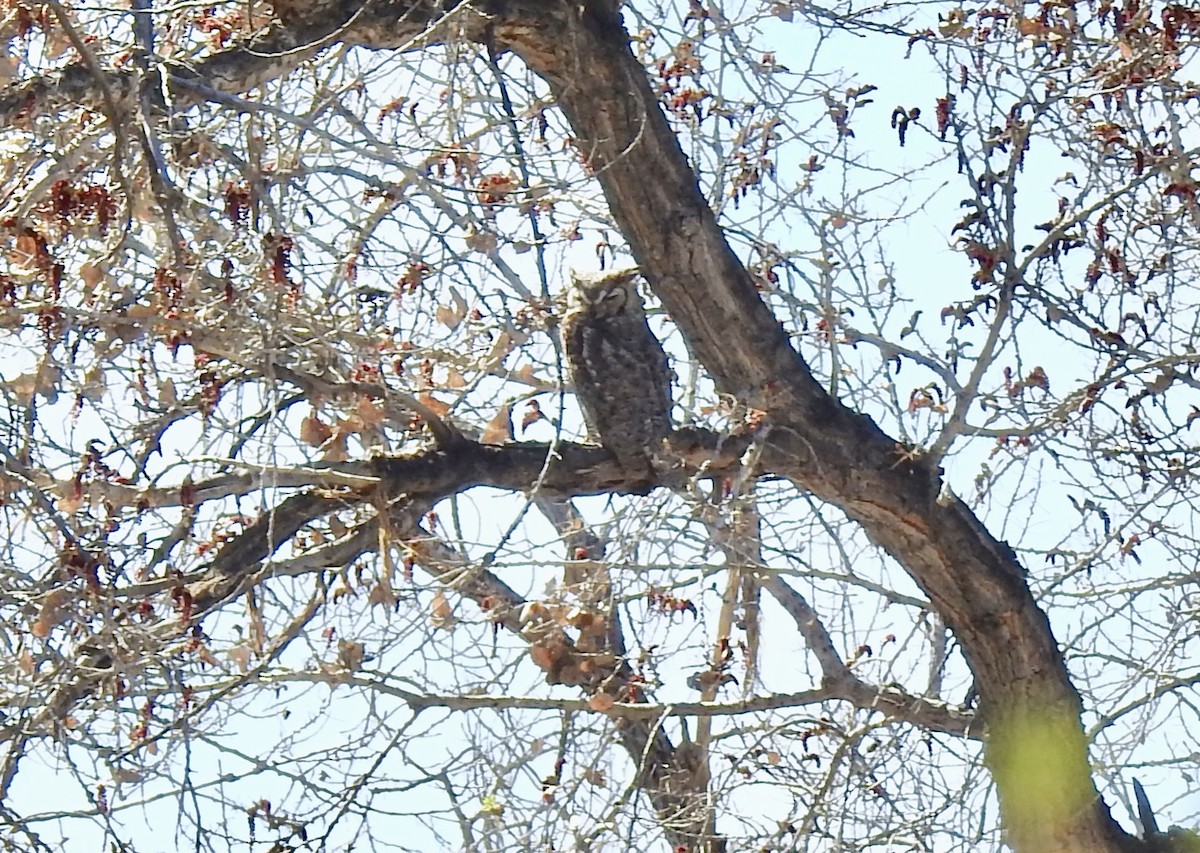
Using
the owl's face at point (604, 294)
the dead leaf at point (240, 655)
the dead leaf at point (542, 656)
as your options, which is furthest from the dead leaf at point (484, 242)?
the dead leaf at point (240, 655)

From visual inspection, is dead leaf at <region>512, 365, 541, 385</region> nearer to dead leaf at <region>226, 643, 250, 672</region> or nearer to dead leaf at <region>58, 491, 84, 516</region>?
dead leaf at <region>226, 643, 250, 672</region>

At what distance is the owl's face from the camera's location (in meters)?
4.52

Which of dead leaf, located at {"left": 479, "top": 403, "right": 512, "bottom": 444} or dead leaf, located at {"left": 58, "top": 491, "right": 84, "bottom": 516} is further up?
dead leaf, located at {"left": 479, "top": 403, "right": 512, "bottom": 444}

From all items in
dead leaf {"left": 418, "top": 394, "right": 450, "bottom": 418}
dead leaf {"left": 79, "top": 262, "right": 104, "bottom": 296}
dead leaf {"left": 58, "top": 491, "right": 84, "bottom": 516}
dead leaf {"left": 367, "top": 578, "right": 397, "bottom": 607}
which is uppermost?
dead leaf {"left": 418, "top": 394, "right": 450, "bottom": 418}

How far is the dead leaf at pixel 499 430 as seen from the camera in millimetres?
3615

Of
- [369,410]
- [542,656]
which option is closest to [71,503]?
[369,410]

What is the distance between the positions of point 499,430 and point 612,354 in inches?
34.3

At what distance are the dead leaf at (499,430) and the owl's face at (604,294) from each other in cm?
89

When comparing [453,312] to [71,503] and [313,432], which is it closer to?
[313,432]

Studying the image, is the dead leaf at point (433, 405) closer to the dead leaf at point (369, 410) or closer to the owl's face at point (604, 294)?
the dead leaf at point (369, 410)

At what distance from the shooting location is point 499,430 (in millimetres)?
3635

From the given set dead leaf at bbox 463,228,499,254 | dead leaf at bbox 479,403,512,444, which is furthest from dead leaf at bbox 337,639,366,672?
dead leaf at bbox 463,228,499,254

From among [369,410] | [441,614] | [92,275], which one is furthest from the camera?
[441,614]

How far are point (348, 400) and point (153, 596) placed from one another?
2.06 feet
